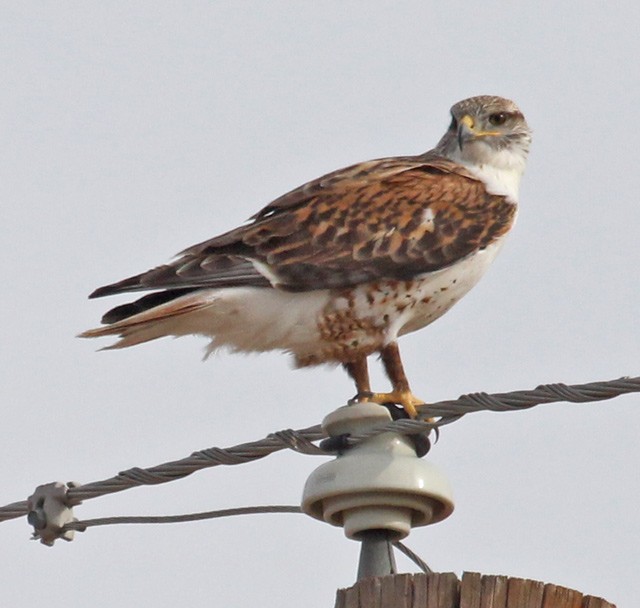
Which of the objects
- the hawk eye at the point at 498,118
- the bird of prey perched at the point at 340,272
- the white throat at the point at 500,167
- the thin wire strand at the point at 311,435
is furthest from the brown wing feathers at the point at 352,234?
the thin wire strand at the point at 311,435

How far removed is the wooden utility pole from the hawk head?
14.2ft

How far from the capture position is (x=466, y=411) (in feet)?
17.3

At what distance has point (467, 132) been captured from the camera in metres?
8.49

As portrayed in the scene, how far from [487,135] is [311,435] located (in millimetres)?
3386

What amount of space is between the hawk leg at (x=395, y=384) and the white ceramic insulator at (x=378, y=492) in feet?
5.37

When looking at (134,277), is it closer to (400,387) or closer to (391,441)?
(400,387)

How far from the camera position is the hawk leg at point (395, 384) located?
6926 millimetres

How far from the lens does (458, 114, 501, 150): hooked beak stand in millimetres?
8469

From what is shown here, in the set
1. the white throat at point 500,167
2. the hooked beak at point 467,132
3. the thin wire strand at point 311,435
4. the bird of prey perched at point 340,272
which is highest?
the hooked beak at point 467,132

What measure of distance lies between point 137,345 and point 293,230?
97 cm

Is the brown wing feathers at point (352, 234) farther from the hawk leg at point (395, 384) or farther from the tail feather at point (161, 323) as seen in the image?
the hawk leg at point (395, 384)

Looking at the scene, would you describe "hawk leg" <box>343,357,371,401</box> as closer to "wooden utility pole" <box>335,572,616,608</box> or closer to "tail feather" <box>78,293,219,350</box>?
"tail feather" <box>78,293,219,350</box>

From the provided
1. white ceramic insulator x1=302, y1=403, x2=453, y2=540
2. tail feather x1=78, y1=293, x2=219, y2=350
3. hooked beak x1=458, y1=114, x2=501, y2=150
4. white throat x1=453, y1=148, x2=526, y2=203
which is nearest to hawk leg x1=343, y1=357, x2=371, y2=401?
tail feather x1=78, y1=293, x2=219, y2=350

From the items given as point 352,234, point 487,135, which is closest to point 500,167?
point 487,135
